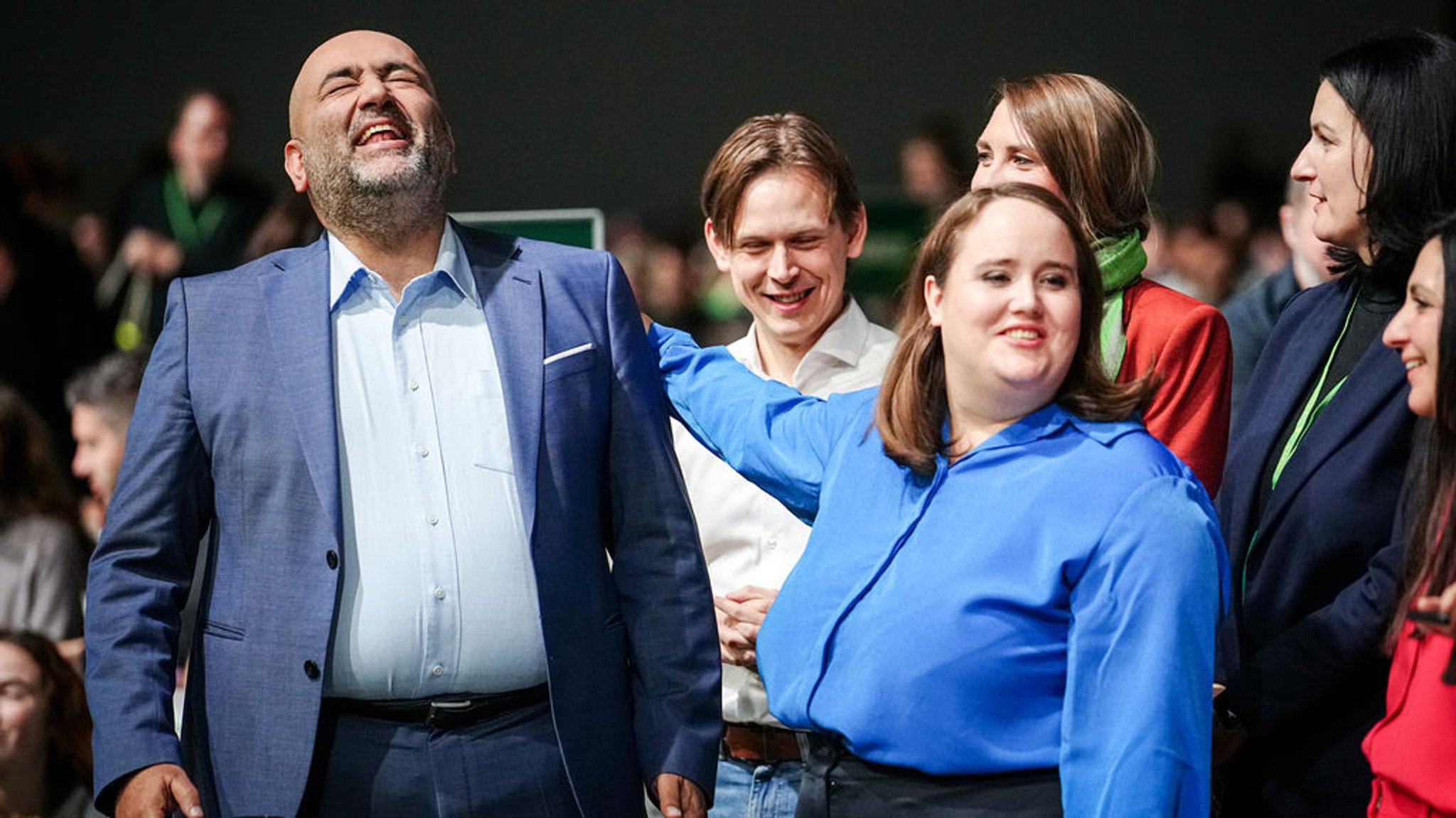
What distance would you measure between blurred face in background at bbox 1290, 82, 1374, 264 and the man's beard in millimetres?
1268

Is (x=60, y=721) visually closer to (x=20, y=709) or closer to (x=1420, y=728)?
(x=20, y=709)

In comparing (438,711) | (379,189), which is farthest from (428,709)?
(379,189)

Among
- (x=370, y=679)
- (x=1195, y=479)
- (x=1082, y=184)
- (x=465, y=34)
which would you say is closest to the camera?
(x=1195, y=479)

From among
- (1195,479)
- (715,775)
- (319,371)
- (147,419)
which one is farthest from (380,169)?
(1195,479)

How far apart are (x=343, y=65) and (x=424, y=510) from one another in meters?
0.67

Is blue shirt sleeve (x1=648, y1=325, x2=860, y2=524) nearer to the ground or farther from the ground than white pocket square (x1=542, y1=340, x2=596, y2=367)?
nearer to the ground

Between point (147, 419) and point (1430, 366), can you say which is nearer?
point (1430, 366)

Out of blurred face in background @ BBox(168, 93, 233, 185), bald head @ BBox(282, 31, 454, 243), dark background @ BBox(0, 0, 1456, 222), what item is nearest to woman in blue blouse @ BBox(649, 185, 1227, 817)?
bald head @ BBox(282, 31, 454, 243)

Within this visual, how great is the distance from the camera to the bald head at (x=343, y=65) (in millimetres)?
2643

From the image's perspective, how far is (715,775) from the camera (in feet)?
8.68

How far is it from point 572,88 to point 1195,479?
779 cm

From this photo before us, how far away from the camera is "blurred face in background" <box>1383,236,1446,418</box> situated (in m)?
2.20

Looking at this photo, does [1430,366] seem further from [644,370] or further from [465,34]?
[465,34]

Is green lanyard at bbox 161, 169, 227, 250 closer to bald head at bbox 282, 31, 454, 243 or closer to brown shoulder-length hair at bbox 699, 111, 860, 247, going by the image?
brown shoulder-length hair at bbox 699, 111, 860, 247
